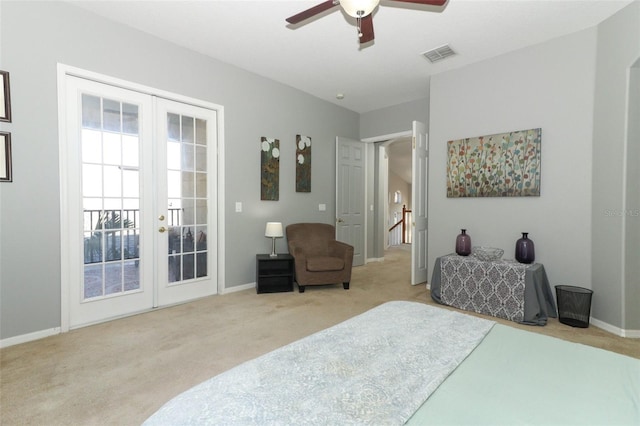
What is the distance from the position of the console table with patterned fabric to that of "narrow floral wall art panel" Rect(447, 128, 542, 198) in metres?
0.82

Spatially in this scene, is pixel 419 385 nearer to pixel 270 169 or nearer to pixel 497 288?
pixel 497 288

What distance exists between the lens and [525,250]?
10.3ft

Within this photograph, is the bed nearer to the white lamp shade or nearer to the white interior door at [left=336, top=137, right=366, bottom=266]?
the white lamp shade

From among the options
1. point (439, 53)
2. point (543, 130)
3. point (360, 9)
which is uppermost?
point (439, 53)

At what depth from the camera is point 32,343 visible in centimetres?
251

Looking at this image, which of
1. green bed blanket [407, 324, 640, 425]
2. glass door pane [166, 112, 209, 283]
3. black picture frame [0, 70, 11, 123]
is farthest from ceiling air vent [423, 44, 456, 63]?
black picture frame [0, 70, 11, 123]

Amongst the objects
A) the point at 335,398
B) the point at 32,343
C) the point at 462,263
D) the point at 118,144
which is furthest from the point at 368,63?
the point at 32,343

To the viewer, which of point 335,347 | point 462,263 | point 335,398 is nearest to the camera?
point 335,398

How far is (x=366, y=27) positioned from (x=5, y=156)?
2.94m

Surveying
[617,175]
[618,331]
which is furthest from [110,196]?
[618,331]

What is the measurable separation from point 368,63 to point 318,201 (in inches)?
88.4

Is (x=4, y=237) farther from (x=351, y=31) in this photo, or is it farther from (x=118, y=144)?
(x=351, y=31)

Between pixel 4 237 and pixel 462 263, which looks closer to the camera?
pixel 4 237

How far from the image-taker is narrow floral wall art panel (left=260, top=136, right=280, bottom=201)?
434 centimetres
